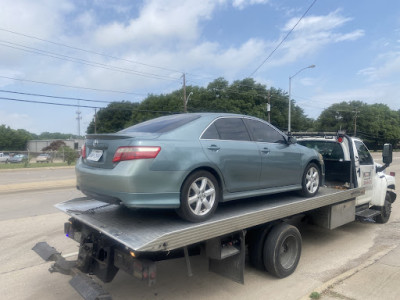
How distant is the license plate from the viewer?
3.73m

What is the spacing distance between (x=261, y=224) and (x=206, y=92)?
51084 millimetres

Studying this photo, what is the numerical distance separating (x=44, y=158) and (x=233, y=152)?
33.0 metres

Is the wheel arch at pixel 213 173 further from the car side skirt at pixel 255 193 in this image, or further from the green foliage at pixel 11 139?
the green foliage at pixel 11 139

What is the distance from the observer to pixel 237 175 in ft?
13.6

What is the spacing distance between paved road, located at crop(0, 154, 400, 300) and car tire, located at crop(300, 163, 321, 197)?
1066 millimetres

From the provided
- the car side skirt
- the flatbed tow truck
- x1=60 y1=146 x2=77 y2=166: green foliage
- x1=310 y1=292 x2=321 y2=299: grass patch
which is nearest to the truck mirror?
the flatbed tow truck

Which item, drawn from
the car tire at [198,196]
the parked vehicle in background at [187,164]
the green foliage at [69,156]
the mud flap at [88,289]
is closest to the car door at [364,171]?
the parked vehicle in background at [187,164]

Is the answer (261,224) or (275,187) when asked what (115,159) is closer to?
(261,224)

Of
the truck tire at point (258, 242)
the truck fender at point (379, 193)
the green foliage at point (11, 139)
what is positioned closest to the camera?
the truck tire at point (258, 242)

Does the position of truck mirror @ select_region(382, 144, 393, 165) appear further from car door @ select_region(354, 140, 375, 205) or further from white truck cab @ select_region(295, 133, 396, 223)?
car door @ select_region(354, 140, 375, 205)

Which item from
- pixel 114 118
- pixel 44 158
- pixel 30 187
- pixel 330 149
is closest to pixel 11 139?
pixel 114 118

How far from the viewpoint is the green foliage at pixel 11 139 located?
285 ft

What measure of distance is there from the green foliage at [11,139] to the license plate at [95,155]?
95.5 meters

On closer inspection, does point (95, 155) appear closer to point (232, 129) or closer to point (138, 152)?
point (138, 152)
